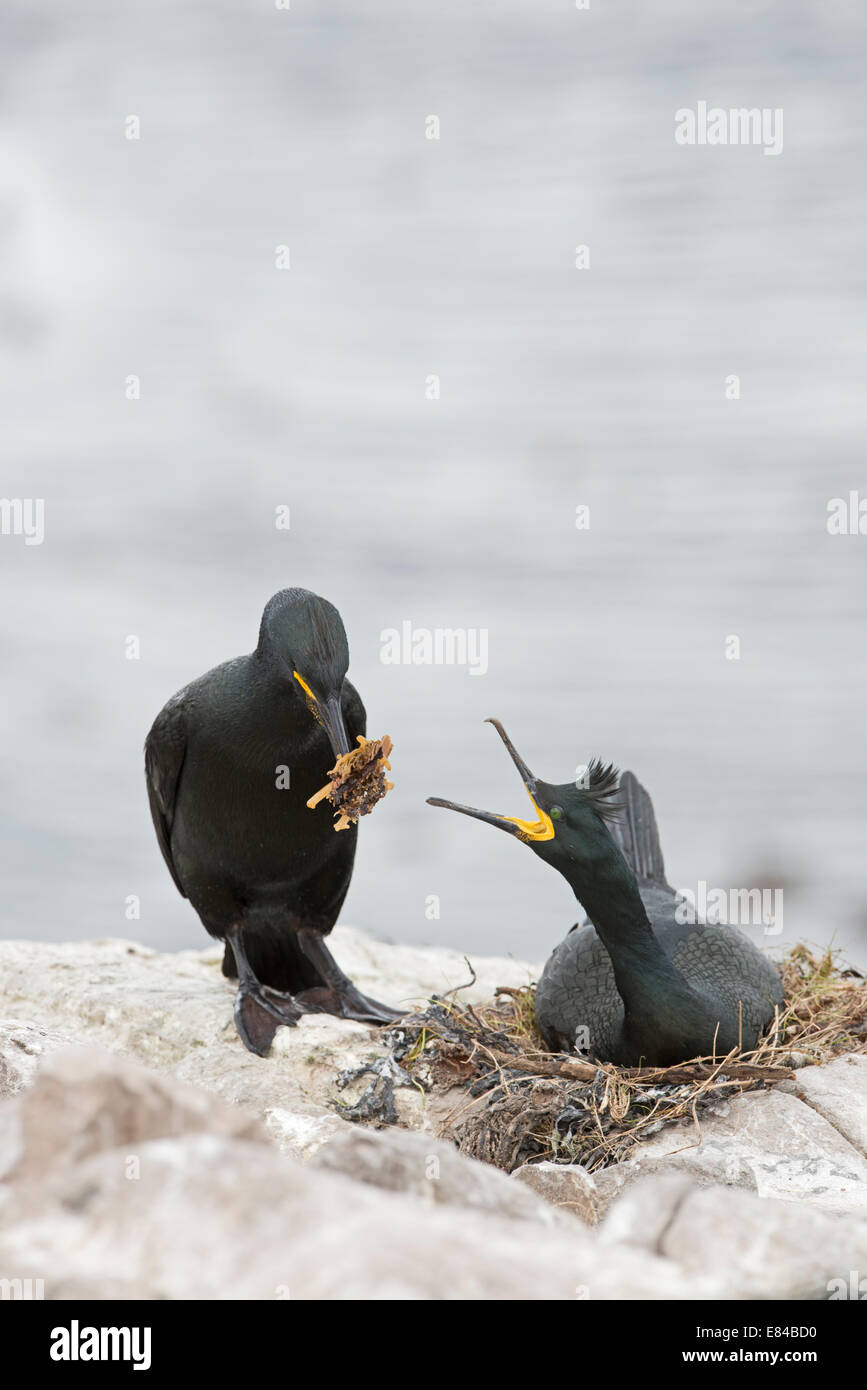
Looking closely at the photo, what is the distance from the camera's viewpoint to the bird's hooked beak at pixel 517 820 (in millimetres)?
4734

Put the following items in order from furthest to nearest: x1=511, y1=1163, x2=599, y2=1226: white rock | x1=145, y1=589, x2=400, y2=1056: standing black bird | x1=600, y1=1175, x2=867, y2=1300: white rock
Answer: x1=145, y1=589, x2=400, y2=1056: standing black bird < x1=511, y1=1163, x2=599, y2=1226: white rock < x1=600, y1=1175, x2=867, y2=1300: white rock

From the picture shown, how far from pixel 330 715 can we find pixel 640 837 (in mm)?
1846

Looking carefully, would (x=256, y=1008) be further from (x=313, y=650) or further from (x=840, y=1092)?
(x=840, y=1092)

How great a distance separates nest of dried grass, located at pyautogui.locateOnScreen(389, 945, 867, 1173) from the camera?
4.61 metres

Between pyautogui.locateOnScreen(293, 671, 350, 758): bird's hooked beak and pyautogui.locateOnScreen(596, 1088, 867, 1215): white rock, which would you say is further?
pyautogui.locateOnScreen(293, 671, 350, 758): bird's hooked beak

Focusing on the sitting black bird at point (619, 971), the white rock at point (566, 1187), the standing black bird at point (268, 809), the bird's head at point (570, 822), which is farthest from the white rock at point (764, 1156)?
the standing black bird at point (268, 809)

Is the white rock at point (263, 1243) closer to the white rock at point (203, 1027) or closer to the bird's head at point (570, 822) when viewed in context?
the white rock at point (203, 1027)

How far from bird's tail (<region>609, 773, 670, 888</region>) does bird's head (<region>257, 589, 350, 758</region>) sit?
1.67m

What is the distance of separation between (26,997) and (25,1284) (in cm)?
405

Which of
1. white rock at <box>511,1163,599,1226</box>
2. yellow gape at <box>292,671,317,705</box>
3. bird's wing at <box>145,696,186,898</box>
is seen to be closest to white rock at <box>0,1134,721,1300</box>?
white rock at <box>511,1163,599,1226</box>

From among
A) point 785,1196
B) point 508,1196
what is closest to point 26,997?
point 785,1196

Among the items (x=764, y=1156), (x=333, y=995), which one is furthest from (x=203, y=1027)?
(x=764, y=1156)

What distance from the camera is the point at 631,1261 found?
210cm

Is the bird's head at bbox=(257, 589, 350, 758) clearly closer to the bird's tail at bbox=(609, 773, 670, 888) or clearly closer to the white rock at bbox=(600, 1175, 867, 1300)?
the bird's tail at bbox=(609, 773, 670, 888)
